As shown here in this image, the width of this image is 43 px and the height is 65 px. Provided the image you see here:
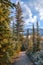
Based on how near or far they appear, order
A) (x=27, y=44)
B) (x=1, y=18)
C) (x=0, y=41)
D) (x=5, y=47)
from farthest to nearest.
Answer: (x=27, y=44) → (x=5, y=47) → (x=0, y=41) → (x=1, y=18)

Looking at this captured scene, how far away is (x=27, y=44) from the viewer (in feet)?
144

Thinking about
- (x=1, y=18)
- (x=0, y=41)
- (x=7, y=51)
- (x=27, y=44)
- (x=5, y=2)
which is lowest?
(x=27, y=44)

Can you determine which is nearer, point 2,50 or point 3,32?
point 3,32

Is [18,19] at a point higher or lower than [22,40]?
higher

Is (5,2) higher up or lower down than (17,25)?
higher up

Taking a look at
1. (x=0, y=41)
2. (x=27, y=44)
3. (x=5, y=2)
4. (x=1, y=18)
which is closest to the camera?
(x=5, y=2)

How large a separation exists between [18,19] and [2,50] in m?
30.3

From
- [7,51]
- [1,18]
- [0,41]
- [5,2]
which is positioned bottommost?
[7,51]

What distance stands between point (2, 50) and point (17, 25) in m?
30.5

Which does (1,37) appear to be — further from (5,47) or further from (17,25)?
(17,25)

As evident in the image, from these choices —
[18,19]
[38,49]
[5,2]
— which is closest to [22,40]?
[18,19]

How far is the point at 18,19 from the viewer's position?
151ft

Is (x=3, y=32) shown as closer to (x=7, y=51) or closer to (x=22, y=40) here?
(x=7, y=51)

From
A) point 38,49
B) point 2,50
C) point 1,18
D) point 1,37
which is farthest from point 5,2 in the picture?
point 38,49
